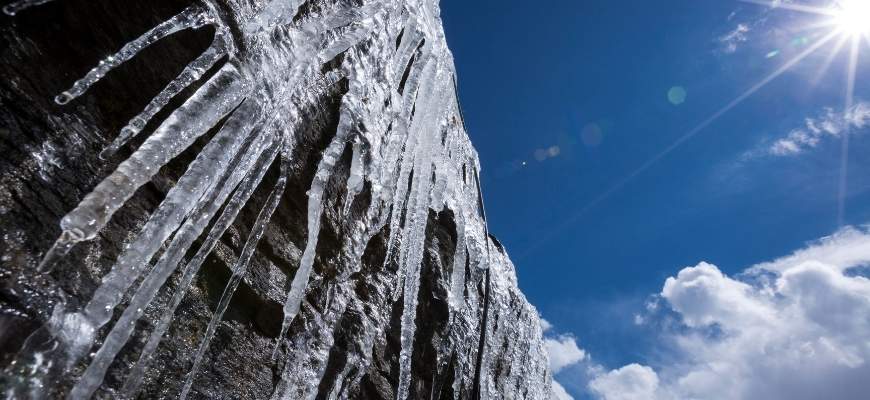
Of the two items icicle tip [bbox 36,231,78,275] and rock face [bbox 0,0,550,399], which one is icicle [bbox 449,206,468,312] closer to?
rock face [bbox 0,0,550,399]

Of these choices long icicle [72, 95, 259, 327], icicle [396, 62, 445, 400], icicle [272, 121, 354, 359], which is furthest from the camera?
icicle [396, 62, 445, 400]

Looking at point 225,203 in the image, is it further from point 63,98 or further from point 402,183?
point 402,183

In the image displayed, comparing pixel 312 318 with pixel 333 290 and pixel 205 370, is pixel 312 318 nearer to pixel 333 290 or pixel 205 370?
pixel 333 290

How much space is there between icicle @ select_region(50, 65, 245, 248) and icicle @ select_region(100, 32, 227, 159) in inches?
2.8

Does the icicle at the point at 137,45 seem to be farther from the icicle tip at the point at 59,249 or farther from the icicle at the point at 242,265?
the icicle at the point at 242,265

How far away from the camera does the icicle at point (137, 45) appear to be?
193 centimetres

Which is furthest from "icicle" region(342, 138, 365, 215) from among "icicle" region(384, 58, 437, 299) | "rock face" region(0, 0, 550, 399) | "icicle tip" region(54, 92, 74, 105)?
"icicle tip" region(54, 92, 74, 105)

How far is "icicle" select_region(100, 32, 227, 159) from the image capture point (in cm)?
206

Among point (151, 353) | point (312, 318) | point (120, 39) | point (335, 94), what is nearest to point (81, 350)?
point (151, 353)

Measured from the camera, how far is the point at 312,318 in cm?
337

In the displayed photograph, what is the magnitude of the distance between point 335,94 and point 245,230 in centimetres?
132

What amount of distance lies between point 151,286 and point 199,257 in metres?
0.38

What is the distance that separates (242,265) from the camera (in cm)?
281

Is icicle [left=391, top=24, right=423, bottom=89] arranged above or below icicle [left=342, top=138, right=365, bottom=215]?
above
